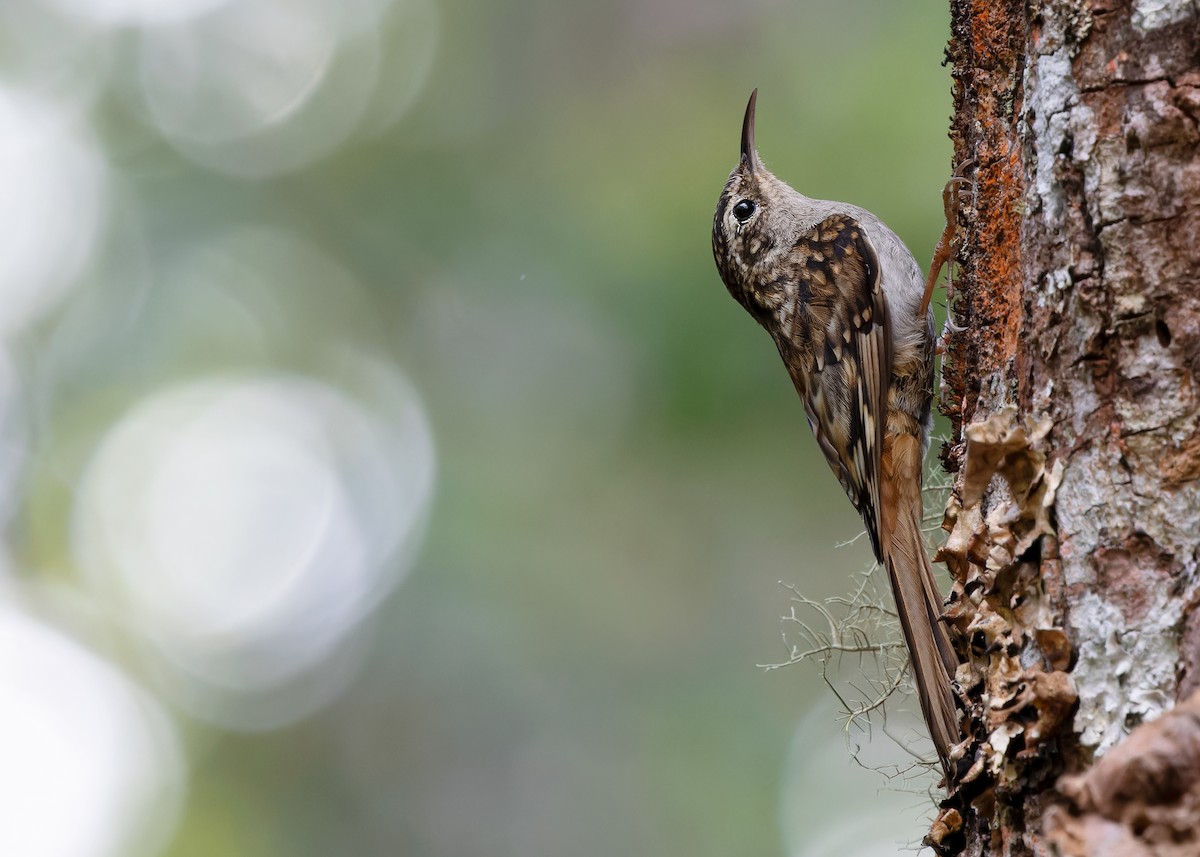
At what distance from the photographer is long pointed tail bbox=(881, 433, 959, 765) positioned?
2.26 metres

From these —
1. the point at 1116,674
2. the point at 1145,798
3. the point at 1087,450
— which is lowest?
the point at 1145,798

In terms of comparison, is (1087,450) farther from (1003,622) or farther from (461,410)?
(461,410)

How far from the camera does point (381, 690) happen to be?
284 inches

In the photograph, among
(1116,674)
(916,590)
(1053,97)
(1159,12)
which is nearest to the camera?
(1116,674)

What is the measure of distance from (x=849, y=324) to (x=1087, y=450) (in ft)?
6.27

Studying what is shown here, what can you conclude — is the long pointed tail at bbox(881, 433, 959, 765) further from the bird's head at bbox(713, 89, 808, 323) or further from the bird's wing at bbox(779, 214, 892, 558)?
the bird's head at bbox(713, 89, 808, 323)

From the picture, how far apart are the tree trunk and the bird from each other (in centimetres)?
107

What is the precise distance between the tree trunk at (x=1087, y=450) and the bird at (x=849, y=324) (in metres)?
1.07

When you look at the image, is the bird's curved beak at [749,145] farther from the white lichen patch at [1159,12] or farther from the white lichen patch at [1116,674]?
the white lichen patch at [1116,674]

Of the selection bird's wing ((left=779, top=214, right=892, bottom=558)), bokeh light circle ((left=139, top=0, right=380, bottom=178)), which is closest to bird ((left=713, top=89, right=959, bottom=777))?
bird's wing ((left=779, top=214, right=892, bottom=558))

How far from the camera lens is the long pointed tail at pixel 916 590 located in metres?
2.26

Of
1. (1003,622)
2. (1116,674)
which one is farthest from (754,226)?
(1116,674)

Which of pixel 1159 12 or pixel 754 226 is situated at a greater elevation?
pixel 754 226

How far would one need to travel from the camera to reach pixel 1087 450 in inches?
66.6
